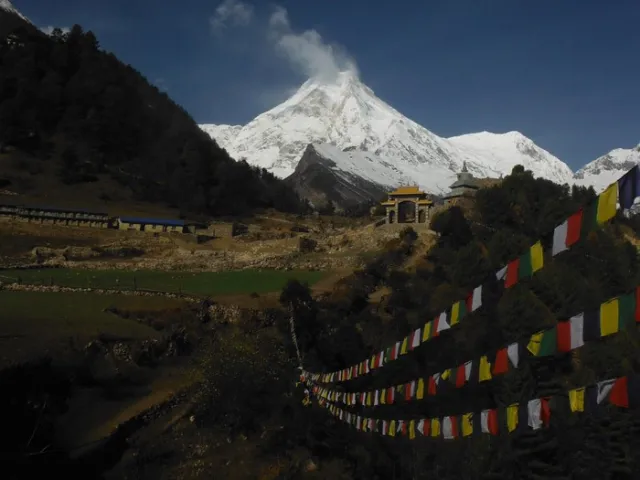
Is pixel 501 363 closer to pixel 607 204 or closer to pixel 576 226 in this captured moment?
pixel 576 226

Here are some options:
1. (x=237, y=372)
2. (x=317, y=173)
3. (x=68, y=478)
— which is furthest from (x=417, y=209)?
(x=317, y=173)

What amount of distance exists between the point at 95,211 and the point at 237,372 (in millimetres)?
47088

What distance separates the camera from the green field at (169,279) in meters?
35.5

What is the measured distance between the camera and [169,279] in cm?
4019

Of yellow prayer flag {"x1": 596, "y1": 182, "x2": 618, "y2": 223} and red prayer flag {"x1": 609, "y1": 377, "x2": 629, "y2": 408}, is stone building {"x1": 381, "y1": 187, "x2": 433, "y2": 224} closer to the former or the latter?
red prayer flag {"x1": 609, "y1": 377, "x2": 629, "y2": 408}

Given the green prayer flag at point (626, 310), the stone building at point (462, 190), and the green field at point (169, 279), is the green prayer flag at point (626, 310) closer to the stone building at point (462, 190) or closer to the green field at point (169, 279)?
the green field at point (169, 279)

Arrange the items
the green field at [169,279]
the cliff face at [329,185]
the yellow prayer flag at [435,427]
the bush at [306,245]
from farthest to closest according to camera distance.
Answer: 1. the cliff face at [329,185]
2. the bush at [306,245]
3. the green field at [169,279]
4. the yellow prayer flag at [435,427]

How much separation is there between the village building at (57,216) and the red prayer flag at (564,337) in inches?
2375

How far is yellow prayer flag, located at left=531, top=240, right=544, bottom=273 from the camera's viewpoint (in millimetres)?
5570

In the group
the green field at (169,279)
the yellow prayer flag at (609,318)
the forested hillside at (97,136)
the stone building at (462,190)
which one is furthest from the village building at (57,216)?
the yellow prayer flag at (609,318)

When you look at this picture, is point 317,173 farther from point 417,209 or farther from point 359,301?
point 359,301

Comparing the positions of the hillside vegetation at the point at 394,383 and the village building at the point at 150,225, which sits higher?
the village building at the point at 150,225

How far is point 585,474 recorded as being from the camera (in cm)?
1972

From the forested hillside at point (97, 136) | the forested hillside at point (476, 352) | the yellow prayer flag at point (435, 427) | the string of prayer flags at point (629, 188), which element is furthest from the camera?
the forested hillside at point (97, 136)
